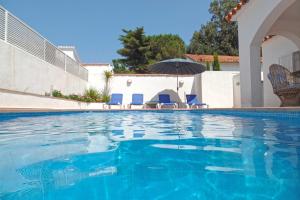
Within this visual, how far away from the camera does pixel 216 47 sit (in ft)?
115

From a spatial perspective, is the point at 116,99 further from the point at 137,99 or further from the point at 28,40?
the point at 28,40

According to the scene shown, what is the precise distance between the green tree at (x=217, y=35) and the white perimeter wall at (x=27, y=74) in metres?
25.8

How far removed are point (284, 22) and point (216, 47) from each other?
27.6 meters

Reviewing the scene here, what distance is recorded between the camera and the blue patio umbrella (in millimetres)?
12680

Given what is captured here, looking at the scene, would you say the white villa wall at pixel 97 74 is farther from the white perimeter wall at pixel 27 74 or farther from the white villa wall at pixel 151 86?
the white perimeter wall at pixel 27 74

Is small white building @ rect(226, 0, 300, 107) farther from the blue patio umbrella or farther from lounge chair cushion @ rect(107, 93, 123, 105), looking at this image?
lounge chair cushion @ rect(107, 93, 123, 105)

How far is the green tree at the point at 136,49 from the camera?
93.2 ft

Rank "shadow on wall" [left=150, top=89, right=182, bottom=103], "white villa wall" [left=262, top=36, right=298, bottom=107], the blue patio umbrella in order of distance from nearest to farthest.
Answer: "white villa wall" [left=262, top=36, right=298, bottom=107]
the blue patio umbrella
"shadow on wall" [left=150, top=89, right=182, bottom=103]

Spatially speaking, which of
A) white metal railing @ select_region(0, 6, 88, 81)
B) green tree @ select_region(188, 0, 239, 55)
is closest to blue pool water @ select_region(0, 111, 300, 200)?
white metal railing @ select_region(0, 6, 88, 81)

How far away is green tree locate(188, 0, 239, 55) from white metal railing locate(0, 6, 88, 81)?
2525 centimetres

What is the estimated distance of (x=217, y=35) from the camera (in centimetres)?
3553

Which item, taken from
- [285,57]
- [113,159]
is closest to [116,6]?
Answer: [285,57]

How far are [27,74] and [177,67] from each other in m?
7.43

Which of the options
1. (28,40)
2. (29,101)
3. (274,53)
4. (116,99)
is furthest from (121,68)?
(29,101)
